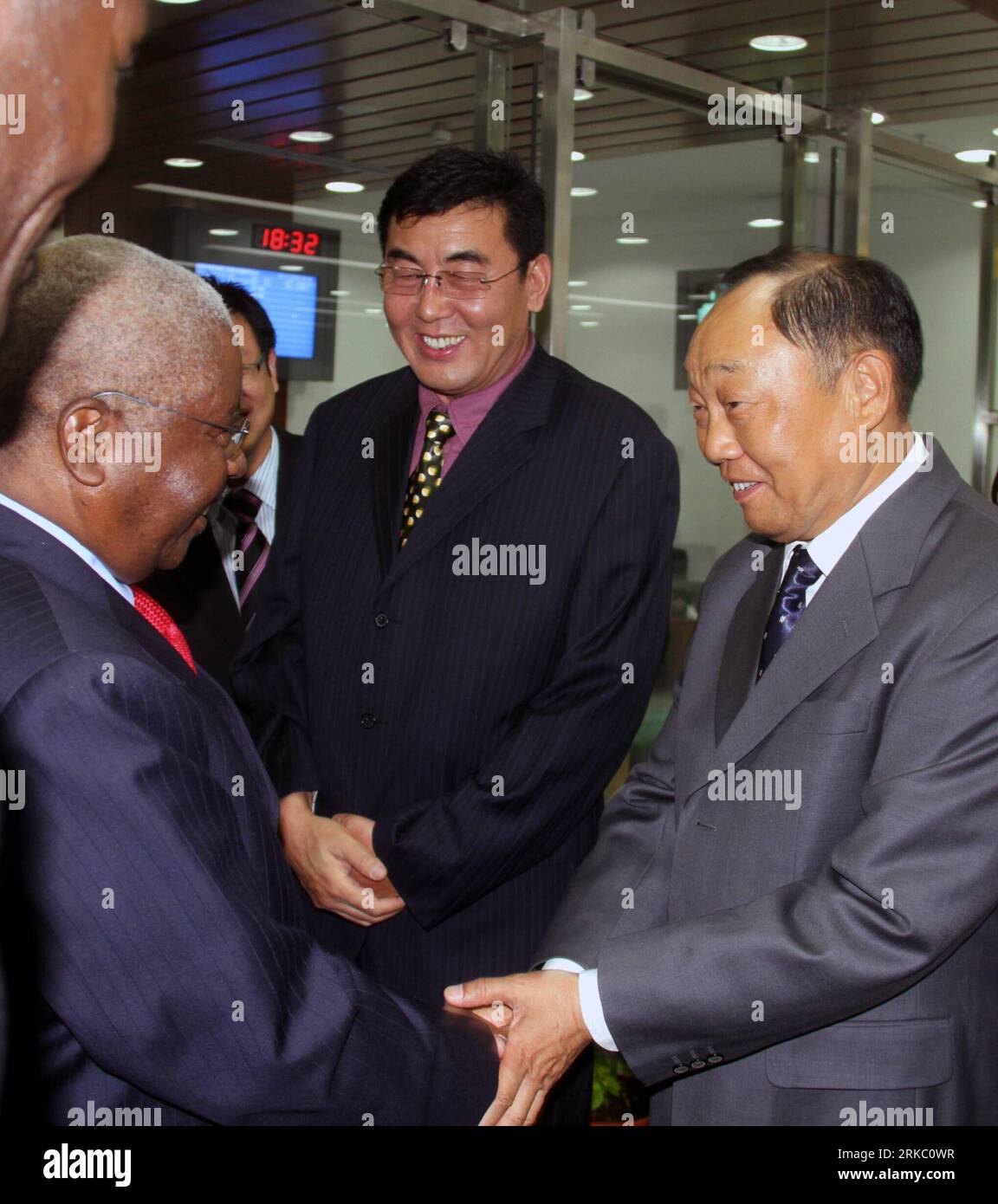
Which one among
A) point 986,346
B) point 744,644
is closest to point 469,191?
point 744,644

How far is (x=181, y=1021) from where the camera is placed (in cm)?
135

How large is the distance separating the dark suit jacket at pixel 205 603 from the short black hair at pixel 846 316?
1495mm

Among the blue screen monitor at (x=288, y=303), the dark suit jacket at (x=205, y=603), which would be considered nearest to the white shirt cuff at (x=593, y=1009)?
the dark suit jacket at (x=205, y=603)

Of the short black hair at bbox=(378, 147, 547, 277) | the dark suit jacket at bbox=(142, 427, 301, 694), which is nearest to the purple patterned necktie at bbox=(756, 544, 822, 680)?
the short black hair at bbox=(378, 147, 547, 277)

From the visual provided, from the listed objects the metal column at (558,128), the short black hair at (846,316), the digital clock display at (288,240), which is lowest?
the short black hair at (846,316)

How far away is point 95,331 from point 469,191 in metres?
1.32

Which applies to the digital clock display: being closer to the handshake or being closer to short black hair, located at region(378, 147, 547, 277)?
short black hair, located at region(378, 147, 547, 277)

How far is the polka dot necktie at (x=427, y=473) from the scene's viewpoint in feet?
8.60

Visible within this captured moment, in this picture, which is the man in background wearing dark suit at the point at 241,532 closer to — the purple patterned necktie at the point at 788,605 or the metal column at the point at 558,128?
the metal column at the point at 558,128

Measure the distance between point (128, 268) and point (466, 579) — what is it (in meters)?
1.09

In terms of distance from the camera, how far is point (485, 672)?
2.45 m

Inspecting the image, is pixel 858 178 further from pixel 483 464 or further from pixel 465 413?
pixel 483 464

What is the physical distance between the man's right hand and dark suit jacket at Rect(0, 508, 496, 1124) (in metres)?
0.87
